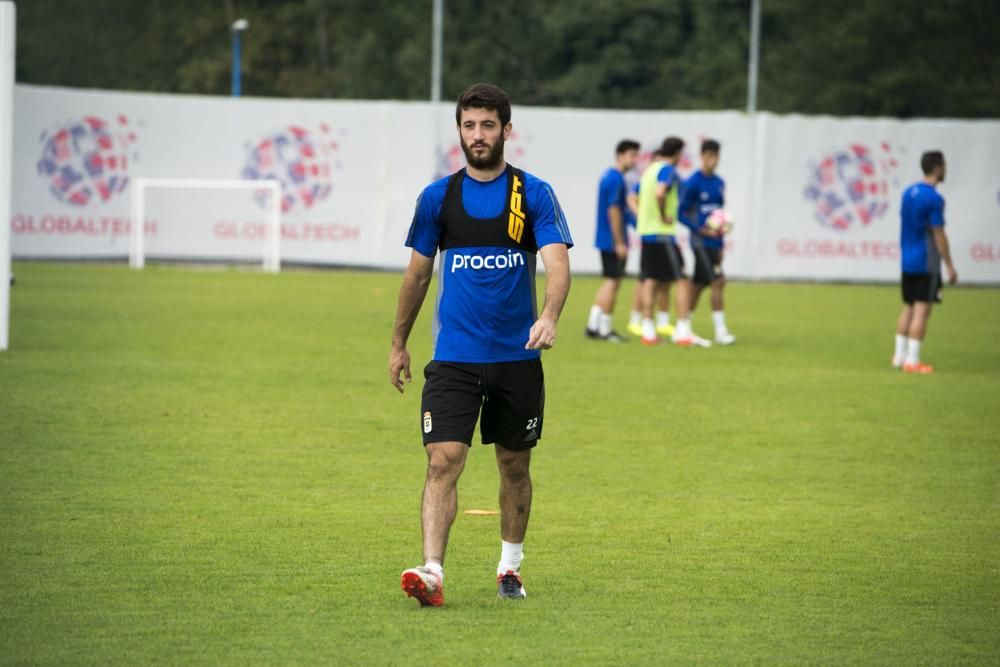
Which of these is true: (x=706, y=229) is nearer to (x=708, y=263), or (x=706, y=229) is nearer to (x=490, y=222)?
(x=708, y=263)

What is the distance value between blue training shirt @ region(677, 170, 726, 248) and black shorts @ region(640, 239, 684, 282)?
247 mm

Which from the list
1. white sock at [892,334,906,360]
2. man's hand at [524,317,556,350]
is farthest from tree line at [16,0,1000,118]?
man's hand at [524,317,556,350]

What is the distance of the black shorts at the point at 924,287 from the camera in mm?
16328

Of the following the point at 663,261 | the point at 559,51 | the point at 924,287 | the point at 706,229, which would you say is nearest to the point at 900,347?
the point at 924,287

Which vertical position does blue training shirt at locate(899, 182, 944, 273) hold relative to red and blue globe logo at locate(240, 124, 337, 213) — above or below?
below

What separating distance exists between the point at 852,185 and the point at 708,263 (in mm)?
13588

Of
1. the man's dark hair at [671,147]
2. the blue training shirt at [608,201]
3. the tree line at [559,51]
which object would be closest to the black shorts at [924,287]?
the man's dark hair at [671,147]

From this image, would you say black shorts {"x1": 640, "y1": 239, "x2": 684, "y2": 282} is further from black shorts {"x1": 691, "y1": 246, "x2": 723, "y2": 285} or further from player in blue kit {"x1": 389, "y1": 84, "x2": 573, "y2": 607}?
player in blue kit {"x1": 389, "y1": 84, "x2": 573, "y2": 607}

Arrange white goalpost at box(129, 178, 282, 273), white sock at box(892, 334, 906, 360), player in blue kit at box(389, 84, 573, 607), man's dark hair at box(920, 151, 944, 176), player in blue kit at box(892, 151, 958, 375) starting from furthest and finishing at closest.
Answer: white goalpost at box(129, 178, 282, 273)
white sock at box(892, 334, 906, 360)
player in blue kit at box(892, 151, 958, 375)
man's dark hair at box(920, 151, 944, 176)
player in blue kit at box(389, 84, 573, 607)

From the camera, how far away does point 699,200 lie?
1914cm

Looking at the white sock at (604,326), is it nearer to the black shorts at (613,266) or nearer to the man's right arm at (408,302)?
the black shorts at (613,266)

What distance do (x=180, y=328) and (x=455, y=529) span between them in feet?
37.0

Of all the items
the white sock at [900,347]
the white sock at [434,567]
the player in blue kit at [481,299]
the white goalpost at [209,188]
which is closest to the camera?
the white sock at [434,567]

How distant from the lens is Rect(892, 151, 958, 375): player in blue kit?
16.0 m
